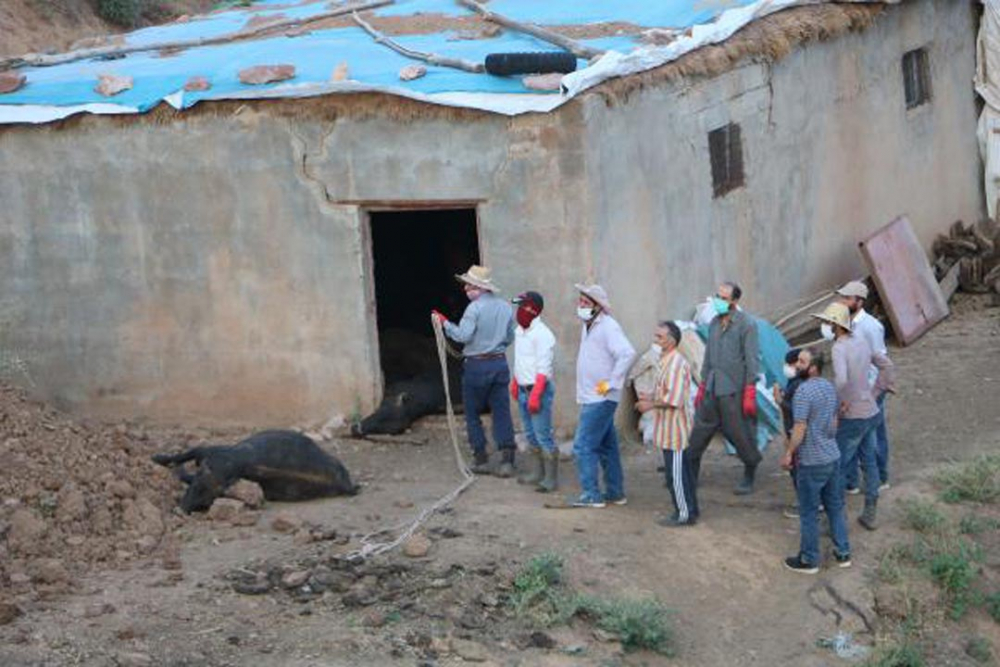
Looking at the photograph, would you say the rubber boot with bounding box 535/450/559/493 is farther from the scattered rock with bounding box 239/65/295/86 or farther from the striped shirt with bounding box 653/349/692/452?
the scattered rock with bounding box 239/65/295/86

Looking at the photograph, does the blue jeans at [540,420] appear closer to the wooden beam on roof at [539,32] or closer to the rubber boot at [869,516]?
the rubber boot at [869,516]

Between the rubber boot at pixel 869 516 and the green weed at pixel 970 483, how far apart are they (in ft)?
2.68

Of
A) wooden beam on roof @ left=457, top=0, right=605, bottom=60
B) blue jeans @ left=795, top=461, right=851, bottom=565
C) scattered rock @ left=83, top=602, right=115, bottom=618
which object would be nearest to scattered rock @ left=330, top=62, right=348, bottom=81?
wooden beam on roof @ left=457, top=0, right=605, bottom=60

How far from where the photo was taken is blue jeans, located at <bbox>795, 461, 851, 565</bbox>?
1230 cm

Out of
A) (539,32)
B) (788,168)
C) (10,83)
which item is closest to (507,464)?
(539,32)

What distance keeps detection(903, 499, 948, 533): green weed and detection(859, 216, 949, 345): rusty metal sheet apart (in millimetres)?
4950

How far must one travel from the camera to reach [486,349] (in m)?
13.8

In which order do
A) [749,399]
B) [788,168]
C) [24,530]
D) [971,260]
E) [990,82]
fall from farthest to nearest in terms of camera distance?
[990,82]
[971,260]
[788,168]
[749,399]
[24,530]

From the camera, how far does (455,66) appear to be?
14797 mm

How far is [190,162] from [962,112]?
958cm

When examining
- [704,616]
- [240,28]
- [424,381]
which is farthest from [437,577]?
[240,28]

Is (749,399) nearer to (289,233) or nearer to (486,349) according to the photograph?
(486,349)

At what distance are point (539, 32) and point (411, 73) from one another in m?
1.69

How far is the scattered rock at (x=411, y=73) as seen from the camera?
14.5 m
